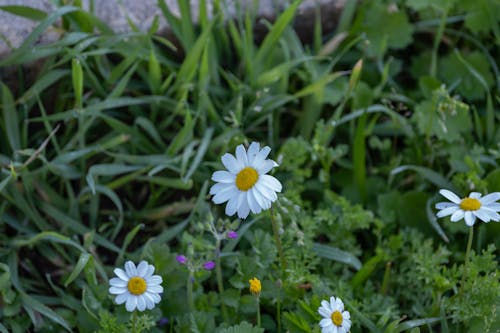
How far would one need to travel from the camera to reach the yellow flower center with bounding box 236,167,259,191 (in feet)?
5.76

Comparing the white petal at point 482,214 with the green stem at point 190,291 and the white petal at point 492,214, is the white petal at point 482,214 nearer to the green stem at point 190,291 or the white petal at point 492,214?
the white petal at point 492,214

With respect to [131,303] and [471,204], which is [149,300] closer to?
[131,303]

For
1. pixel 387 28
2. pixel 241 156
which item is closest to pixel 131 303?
pixel 241 156

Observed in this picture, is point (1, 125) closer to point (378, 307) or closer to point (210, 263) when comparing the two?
point (210, 263)

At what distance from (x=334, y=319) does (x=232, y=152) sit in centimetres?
91

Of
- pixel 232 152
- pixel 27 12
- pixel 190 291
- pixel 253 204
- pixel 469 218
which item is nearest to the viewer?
pixel 253 204

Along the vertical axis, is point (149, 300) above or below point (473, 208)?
below

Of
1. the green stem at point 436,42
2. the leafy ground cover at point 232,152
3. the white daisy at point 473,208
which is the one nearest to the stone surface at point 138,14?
the leafy ground cover at point 232,152

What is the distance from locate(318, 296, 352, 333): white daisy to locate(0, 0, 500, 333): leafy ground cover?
146 mm

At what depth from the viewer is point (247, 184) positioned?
1755 millimetres

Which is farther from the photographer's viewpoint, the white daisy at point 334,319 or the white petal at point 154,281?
the white petal at point 154,281

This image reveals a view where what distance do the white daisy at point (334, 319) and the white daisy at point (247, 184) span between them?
1.01 feet

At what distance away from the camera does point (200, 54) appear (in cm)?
253

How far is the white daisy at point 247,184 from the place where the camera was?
5.65ft
